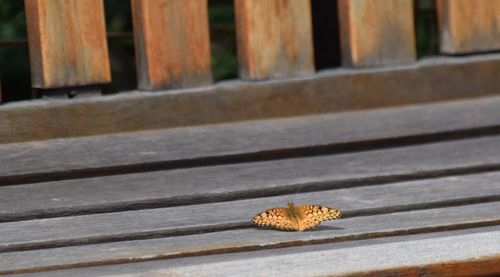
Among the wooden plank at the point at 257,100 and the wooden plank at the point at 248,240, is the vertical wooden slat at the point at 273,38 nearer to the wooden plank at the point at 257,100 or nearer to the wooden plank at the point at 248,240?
the wooden plank at the point at 257,100

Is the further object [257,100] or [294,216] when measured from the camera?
[257,100]

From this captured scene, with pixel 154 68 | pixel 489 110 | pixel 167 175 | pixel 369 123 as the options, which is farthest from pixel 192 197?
pixel 489 110

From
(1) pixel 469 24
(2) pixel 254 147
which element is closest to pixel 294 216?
(2) pixel 254 147

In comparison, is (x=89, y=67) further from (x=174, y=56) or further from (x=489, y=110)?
(x=489, y=110)

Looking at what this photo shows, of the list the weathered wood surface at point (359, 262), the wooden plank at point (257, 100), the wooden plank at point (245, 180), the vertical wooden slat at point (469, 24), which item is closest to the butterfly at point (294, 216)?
the weathered wood surface at point (359, 262)

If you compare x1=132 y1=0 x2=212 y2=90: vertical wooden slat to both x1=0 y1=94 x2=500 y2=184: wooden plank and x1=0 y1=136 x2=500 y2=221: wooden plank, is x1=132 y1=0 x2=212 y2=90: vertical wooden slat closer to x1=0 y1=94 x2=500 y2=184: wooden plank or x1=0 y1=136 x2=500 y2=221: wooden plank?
x1=0 y1=94 x2=500 y2=184: wooden plank

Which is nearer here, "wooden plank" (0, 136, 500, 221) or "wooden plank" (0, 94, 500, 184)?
"wooden plank" (0, 136, 500, 221)

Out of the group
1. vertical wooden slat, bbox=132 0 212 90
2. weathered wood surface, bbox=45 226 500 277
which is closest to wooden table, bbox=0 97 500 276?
weathered wood surface, bbox=45 226 500 277

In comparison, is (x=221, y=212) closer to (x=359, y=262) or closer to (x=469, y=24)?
(x=359, y=262)
